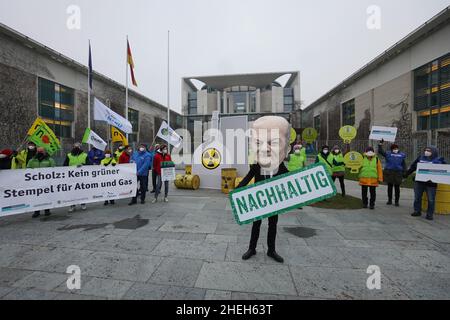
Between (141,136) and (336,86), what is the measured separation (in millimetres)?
33389

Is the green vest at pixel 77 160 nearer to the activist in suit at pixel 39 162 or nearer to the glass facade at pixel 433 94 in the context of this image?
the activist in suit at pixel 39 162

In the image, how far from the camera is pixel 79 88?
2512 cm

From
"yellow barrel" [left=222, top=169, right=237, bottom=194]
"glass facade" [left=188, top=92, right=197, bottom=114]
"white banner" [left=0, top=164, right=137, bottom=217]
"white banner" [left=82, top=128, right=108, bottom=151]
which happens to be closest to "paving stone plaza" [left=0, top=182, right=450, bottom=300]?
"white banner" [left=0, top=164, right=137, bottom=217]

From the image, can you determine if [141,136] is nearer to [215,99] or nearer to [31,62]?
[31,62]

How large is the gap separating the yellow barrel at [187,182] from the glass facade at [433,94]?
20.4 metres

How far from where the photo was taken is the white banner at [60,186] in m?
5.06

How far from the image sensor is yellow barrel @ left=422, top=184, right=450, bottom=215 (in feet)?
19.6

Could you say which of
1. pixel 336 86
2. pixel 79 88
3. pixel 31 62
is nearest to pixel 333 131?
pixel 336 86

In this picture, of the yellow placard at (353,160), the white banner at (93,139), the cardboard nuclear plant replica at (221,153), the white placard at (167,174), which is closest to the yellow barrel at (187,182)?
the cardboard nuclear plant replica at (221,153)

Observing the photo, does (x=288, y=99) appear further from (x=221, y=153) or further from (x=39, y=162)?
(x=39, y=162)

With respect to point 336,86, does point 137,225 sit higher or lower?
lower

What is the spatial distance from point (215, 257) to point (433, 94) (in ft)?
78.8

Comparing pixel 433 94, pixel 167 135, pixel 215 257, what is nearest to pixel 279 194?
pixel 215 257

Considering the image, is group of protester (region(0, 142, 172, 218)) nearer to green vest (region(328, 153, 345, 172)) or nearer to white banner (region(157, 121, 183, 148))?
white banner (region(157, 121, 183, 148))
